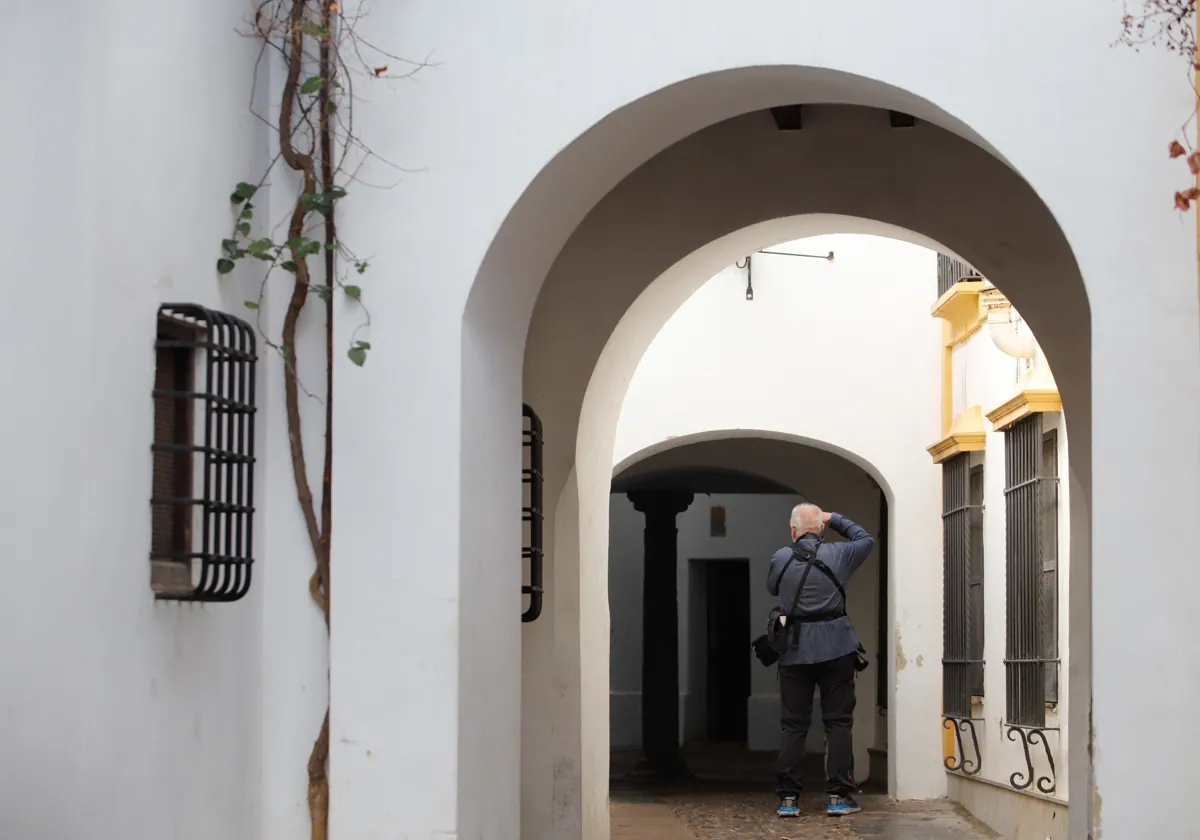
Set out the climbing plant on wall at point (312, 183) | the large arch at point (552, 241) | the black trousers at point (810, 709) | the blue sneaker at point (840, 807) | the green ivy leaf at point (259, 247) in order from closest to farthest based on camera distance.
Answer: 1. the large arch at point (552, 241)
2. the green ivy leaf at point (259, 247)
3. the climbing plant on wall at point (312, 183)
4. the black trousers at point (810, 709)
5. the blue sneaker at point (840, 807)

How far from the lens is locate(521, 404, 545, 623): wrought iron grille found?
21.4 feet

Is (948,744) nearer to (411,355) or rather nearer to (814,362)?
(814,362)

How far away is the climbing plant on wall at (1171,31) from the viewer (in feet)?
15.1

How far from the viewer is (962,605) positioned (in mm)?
11562

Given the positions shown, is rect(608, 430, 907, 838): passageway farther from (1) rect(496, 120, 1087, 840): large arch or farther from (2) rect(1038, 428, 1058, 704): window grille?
(1) rect(496, 120, 1087, 840): large arch

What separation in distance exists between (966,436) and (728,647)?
1326 cm

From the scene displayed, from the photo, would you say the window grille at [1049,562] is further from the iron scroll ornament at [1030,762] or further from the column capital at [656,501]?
the column capital at [656,501]

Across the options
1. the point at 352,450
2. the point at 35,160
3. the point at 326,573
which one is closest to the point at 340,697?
the point at 326,573

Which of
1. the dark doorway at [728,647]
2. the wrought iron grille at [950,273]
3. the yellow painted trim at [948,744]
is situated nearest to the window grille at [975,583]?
the yellow painted trim at [948,744]

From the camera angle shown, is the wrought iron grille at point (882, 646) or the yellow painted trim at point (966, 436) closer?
the yellow painted trim at point (966, 436)

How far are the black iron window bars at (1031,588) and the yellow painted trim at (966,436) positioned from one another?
0.79 m

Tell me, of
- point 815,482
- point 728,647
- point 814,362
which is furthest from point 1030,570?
point 728,647

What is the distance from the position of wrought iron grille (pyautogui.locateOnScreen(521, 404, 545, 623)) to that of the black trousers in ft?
13.3

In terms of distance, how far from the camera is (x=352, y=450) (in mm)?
4953
